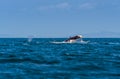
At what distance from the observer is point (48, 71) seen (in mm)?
41594

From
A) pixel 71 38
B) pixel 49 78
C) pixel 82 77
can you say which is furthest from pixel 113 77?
pixel 71 38

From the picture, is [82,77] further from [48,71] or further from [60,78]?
[48,71]

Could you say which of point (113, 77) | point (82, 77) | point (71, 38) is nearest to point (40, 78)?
point (82, 77)

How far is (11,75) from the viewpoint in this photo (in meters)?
37.7

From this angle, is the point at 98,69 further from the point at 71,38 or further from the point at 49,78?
the point at 71,38

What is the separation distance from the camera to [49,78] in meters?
36.3

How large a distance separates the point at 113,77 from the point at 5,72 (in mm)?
9828

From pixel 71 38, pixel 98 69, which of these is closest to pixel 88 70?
pixel 98 69

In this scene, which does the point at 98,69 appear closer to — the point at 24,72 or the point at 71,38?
the point at 24,72

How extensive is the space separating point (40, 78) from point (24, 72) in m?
4.47

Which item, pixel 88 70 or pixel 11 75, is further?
pixel 88 70

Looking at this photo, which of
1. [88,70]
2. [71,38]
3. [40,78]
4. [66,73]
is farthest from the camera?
[71,38]

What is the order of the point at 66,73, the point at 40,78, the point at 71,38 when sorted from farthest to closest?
the point at 71,38, the point at 66,73, the point at 40,78

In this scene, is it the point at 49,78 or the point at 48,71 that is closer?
the point at 49,78
